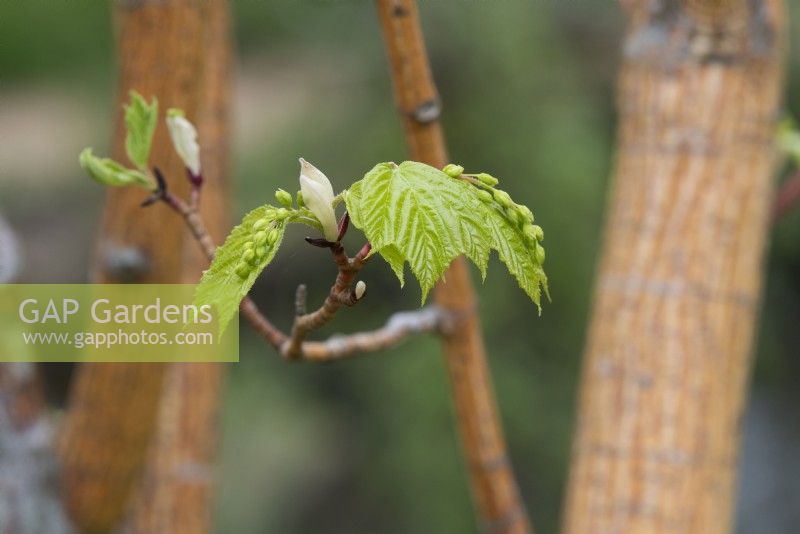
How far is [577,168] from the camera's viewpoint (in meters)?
2.01

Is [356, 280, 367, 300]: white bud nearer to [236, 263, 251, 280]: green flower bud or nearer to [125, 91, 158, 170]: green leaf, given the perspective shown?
[236, 263, 251, 280]: green flower bud

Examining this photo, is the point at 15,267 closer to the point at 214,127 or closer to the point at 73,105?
the point at 214,127

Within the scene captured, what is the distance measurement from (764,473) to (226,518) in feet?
4.74

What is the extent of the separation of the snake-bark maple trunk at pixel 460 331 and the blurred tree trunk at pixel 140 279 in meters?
0.17

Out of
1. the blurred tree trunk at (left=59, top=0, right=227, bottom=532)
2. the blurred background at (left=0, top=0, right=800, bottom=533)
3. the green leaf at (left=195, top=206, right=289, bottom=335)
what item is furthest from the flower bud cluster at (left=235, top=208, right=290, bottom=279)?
the blurred background at (left=0, top=0, right=800, bottom=533)

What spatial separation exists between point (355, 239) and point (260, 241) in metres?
1.64

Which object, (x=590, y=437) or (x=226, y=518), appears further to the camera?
(x=226, y=518)

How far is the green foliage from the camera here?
302 millimetres

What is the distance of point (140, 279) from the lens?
678 millimetres

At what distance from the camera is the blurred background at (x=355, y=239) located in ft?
6.73

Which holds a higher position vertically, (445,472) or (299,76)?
(299,76)

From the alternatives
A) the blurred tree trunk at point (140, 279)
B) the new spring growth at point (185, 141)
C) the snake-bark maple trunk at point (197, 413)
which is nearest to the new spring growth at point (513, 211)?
the new spring growth at point (185, 141)

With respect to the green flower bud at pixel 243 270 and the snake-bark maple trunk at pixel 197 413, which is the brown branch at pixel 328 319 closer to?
the green flower bud at pixel 243 270

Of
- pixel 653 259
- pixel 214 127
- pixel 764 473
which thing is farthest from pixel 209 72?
pixel 764 473
